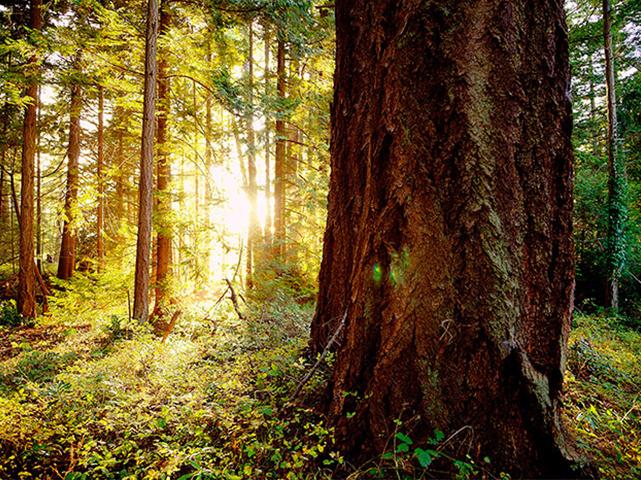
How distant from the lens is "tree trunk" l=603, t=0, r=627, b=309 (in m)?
10.5

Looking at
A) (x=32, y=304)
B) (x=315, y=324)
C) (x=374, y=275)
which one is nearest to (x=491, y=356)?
(x=374, y=275)

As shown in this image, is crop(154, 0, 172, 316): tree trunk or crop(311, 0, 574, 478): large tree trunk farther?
crop(154, 0, 172, 316): tree trunk

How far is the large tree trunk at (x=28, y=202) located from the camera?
8.99 meters

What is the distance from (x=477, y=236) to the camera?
1.81 metres

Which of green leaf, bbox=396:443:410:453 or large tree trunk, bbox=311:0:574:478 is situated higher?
large tree trunk, bbox=311:0:574:478

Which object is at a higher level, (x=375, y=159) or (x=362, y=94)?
(x=362, y=94)

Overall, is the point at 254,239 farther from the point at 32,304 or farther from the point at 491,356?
the point at 491,356

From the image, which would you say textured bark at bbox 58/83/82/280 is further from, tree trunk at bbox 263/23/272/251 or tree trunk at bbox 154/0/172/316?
tree trunk at bbox 263/23/272/251

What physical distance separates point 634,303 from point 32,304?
1964 centimetres

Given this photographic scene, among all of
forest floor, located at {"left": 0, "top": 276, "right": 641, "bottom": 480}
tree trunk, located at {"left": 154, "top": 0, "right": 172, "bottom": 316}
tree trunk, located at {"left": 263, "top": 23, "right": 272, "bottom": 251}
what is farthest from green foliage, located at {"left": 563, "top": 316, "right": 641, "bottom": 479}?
tree trunk, located at {"left": 154, "top": 0, "right": 172, "bottom": 316}

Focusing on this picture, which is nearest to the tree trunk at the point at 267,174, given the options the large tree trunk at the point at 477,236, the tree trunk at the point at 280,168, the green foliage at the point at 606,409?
the tree trunk at the point at 280,168

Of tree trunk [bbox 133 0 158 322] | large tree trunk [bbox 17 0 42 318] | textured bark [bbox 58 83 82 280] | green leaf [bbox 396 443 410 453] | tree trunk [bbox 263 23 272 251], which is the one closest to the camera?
green leaf [bbox 396 443 410 453]

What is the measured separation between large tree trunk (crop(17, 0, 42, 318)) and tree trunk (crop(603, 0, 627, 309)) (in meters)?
17.4

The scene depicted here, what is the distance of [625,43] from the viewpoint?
12.8 meters
